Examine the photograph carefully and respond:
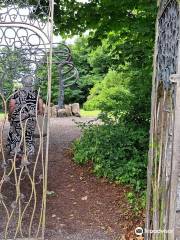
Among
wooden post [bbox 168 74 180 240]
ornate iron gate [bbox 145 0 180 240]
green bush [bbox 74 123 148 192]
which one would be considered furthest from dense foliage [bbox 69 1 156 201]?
wooden post [bbox 168 74 180 240]

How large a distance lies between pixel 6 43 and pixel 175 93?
1954mm

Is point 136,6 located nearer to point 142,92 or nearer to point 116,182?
point 142,92

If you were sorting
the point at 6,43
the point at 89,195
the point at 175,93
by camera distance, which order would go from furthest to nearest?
1. the point at 89,195
2. the point at 6,43
3. the point at 175,93

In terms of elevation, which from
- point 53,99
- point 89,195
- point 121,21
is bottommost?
point 89,195

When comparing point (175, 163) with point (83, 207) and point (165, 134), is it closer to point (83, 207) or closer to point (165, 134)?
point (165, 134)

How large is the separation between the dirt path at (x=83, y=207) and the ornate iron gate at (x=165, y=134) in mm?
1076

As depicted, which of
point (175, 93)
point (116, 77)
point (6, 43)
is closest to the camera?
point (175, 93)

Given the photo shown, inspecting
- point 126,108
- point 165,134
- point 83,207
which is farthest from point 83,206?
point 165,134

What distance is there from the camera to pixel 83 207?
5.23 m

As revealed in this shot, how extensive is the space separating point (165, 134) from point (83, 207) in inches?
101

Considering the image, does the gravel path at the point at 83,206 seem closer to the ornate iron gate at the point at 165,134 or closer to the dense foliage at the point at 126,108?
the dense foliage at the point at 126,108

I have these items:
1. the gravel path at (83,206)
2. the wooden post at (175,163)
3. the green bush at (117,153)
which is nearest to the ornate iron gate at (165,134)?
the wooden post at (175,163)

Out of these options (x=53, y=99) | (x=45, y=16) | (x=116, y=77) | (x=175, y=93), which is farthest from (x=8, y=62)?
(x=53, y=99)

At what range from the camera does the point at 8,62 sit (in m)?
3.98
